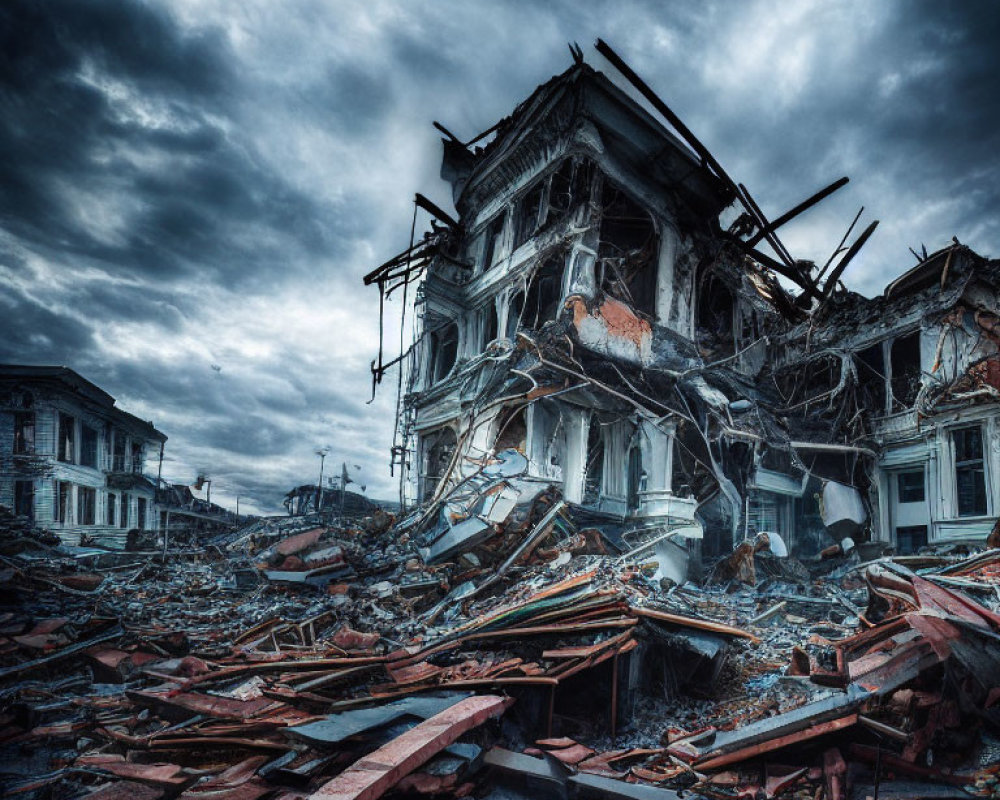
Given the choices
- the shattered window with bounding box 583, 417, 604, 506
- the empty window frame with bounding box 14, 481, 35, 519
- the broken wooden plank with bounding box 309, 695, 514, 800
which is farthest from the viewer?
the empty window frame with bounding box 14, 481, 35, 519

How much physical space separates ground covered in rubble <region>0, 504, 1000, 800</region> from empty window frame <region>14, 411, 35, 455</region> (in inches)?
662

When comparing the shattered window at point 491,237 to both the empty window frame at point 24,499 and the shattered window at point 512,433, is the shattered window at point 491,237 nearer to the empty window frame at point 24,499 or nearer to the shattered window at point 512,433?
the shattered window at point 512,433

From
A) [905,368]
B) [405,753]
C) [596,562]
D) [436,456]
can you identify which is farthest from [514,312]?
[405,753]

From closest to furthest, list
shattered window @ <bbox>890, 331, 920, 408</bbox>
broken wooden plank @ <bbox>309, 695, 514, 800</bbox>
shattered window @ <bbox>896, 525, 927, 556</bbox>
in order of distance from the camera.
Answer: broken wooden plank @ <bbox>309, 695, 514, 800</bbox> → shattered window @ <bbox>896, 525, 927, 556</bbox> → shattered window @ <bbox>890, 331, 920, 408</bbox>

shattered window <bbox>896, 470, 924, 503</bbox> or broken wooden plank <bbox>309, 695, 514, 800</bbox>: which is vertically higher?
shattered window <bbox>896, 470, 924, 503</bbox>

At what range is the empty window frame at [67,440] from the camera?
22703mm

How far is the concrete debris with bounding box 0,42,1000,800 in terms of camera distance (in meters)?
3.43

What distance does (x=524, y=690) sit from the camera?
4492 millimetres

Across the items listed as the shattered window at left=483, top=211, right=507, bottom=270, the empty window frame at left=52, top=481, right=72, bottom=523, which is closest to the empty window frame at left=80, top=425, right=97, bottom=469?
the empty window frame at left=52, top=481, right=72, bottom=523

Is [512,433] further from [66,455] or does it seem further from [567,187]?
[66,455]

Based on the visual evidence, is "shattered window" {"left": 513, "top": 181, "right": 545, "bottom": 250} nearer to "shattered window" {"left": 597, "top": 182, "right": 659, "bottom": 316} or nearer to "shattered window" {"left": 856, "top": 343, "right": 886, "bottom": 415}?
"shattered window" {"left": 597, "top": 182, "right": 659, "bottom": 316}

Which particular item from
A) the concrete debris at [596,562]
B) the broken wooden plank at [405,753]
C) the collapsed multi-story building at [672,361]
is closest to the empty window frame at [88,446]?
the concrete debris at [596,562]

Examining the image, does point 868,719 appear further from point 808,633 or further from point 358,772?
point 808,633

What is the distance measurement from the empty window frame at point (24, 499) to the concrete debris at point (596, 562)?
0.15 m
